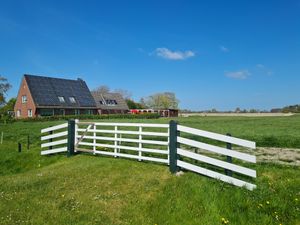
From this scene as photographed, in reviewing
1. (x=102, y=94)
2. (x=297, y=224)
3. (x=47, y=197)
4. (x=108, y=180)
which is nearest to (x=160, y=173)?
(x=108, y=180)

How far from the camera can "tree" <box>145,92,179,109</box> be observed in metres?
97.4

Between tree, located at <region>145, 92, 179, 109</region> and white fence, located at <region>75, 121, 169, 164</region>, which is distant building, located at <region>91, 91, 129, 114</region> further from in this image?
white fence, located at <region>75, 121, 169, 164</region>

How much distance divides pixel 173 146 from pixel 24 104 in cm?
4770

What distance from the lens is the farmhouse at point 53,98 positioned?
47.2m

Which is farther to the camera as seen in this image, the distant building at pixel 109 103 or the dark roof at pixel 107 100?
the dark roof at pixel 107 100

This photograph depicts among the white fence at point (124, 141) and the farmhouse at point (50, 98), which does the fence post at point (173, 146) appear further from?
the farmhouse at point (50, 98)

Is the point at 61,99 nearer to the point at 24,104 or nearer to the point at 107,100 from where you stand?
the point at 24,104

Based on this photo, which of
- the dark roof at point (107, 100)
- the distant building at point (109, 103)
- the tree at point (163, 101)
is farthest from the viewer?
the tree at point (163, 101)

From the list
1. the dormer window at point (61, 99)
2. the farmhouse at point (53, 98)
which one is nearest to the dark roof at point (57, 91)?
the farmhouse at point (53, 98)

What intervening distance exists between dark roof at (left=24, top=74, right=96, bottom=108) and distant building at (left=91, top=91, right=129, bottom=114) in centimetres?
355

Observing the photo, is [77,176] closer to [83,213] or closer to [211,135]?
[83,213]

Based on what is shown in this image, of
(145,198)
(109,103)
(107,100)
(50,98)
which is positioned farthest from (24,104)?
(145,198)

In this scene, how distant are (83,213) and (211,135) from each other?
11.0 feet

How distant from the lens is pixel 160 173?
7.10 meters
